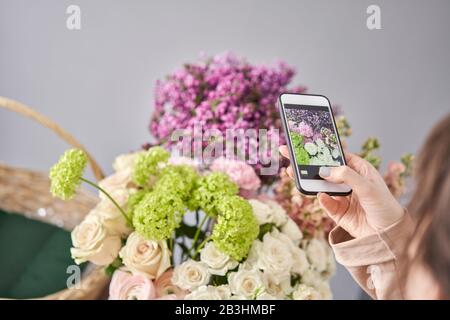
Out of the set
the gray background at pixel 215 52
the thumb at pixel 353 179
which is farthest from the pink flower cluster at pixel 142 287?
the gray background at pixel 215 52

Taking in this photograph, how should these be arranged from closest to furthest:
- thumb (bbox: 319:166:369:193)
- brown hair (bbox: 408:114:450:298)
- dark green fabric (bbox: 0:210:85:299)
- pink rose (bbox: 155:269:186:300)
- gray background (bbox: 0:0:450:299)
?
brown hair (bbox: 408:114:450:298), thumb (bbox: 319:166:369:193), pink rose (bbox: 155:269:186:300), dark green fabric (bbox: 0:210:85:299), gray background (bbox: 0:0:450:299)

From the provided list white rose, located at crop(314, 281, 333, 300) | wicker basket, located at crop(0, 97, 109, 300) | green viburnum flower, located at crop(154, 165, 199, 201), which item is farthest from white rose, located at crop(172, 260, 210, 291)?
wicker basket, located at crop(0, 97, 109, 300)

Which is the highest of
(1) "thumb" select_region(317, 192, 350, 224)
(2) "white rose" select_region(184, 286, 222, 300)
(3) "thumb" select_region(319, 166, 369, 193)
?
(3) "thumb" select_region(319, 166, 369, 193)

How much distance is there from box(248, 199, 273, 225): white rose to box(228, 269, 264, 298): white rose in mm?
89

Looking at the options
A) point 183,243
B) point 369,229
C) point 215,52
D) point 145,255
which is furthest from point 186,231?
point 215,52

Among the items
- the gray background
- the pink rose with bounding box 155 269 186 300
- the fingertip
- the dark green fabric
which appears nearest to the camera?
the fingertip

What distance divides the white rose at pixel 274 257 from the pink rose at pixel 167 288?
5.2 inches

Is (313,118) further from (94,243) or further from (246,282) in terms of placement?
(94,243)

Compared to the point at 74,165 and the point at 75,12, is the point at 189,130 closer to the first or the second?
the point at 74,165

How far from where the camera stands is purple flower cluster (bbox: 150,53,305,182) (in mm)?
977

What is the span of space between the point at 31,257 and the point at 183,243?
0.56m

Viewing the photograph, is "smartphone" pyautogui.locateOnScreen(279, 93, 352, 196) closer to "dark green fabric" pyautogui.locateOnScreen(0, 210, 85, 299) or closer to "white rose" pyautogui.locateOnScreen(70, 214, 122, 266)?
"white rose" pyautogui.locateOnScreen(70, 214, 122, 266)

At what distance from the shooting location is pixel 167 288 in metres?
0.82
